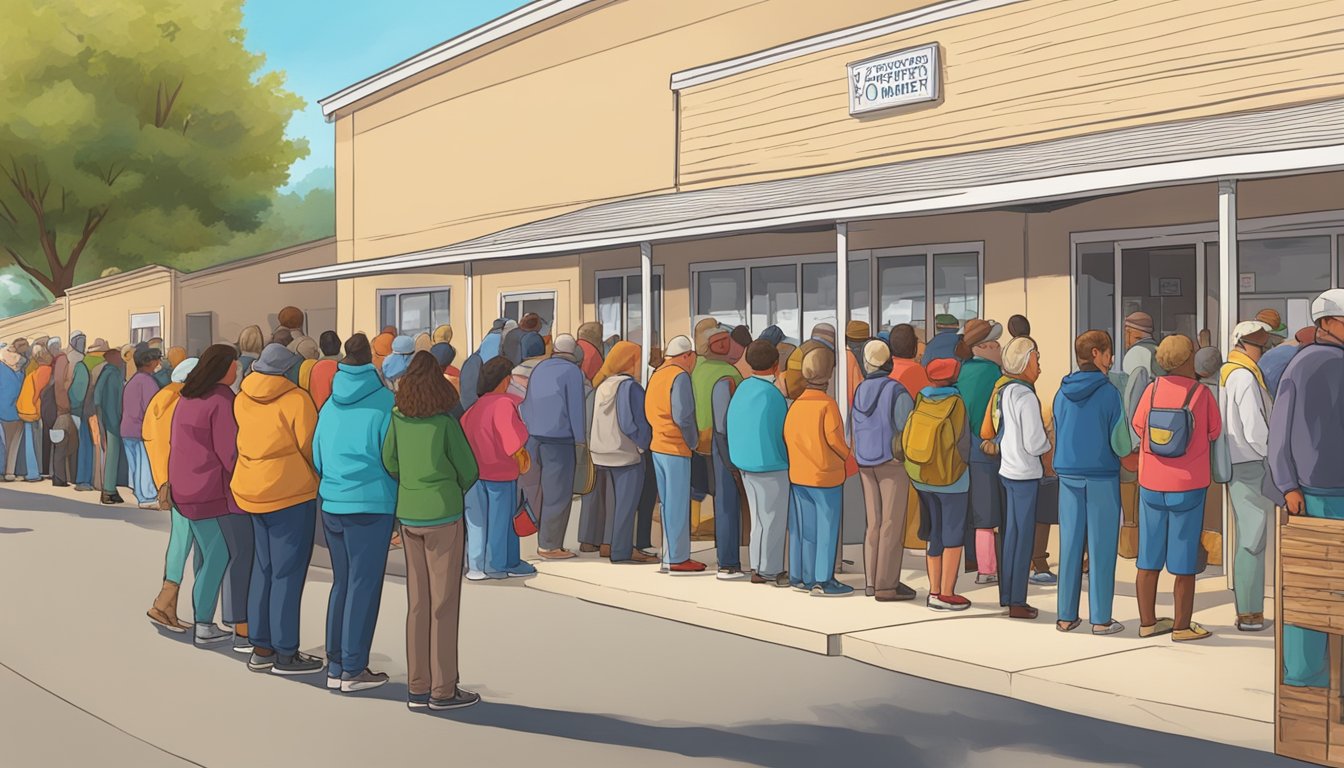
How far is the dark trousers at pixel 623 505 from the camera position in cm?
1202

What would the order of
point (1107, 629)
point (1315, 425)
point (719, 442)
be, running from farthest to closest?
point (719, 442) < point (1107, 629) < point (1315, 425)

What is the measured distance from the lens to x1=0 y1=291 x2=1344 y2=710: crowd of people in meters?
7.51

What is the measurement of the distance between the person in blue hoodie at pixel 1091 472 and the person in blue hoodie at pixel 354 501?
14.0 ft

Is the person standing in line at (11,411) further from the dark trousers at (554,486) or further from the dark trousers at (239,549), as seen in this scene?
the dark trousers at (239,549)

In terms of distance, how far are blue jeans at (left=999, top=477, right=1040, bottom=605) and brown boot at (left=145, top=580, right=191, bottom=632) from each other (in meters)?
5.70

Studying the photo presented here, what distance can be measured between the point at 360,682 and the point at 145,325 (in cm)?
2932

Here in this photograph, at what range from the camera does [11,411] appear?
19828mm

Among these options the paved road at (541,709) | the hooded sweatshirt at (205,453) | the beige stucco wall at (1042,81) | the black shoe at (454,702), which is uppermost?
the beige stucco wall at (1042,81)

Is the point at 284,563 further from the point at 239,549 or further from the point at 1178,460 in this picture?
the point at 1178,460

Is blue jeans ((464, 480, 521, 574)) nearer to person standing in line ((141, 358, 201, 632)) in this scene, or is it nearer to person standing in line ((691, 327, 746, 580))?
person standing in line ((691, 327, 746, 580))

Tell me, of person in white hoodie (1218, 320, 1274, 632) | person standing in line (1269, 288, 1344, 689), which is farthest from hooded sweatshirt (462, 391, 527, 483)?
person standing in line (1269, 288, 1344, 689)

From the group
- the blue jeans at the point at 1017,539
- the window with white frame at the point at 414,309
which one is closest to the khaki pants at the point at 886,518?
the blue jeans at the point at 1017,539

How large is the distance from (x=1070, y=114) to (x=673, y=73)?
299 inches

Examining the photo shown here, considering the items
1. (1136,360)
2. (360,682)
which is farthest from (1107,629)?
(360,682)
